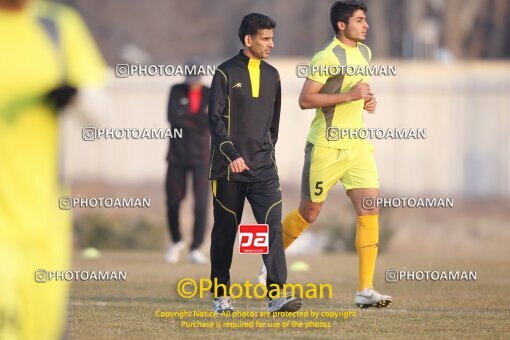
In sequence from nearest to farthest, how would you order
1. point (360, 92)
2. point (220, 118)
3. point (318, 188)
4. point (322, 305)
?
point (220, 118) → point (360, 92) → point (318, 188) → point (322, 305)

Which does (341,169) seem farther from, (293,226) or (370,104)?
(293,226)

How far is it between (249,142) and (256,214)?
525mm

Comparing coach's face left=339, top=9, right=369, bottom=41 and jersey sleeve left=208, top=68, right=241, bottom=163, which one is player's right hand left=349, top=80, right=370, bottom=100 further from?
jersey sleeve left=208, top=68, right=241, bottom=163

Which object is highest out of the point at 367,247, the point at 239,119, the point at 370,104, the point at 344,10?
the point at 344,10

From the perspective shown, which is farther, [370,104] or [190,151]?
[190,151]

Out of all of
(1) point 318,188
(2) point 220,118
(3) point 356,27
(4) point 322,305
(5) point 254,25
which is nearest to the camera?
(2) point 220,118

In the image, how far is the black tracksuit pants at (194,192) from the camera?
16000 millimetres

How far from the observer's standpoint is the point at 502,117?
28.8 meters

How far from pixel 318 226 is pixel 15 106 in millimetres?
16777

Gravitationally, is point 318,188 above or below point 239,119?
below

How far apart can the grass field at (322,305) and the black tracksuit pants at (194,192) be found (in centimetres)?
66

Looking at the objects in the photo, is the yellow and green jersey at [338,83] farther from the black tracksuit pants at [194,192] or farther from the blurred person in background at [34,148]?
the black tracksuit pants at [194,192]

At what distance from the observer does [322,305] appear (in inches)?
417

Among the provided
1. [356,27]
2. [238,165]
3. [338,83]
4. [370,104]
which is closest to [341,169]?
[370,104]
